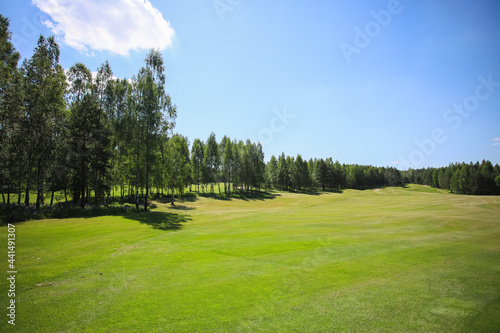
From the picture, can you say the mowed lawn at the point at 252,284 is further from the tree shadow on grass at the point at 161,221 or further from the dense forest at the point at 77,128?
the dense forest at the point at 77,128

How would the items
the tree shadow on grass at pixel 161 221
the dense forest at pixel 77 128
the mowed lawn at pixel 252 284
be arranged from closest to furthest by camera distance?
1. the mowed lawn at pixel 252 284
2. the tree shadow on grass at pixel 161 221
3. the dense forest at pixel 77 128

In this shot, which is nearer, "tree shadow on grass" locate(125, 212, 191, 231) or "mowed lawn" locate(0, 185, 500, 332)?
"mowed lawn" locate(0, 185, 500, 332)

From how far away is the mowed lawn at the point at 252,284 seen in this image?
21.0 feet

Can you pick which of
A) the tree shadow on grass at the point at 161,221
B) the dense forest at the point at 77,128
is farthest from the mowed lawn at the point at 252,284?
the dense forest at the point at 77,128

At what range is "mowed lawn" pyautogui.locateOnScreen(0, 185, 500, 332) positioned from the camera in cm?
639

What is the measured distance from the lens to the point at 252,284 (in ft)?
28.9

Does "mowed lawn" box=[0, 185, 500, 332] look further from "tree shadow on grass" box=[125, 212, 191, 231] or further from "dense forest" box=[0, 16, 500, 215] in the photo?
"dense forest" box=[0, 16, 500, 215]

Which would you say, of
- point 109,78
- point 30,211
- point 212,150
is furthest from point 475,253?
point 212,150

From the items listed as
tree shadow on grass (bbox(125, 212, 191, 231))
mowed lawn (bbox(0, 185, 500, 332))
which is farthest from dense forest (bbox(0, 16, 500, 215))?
mowed lawn (bbox(0, 185, 500, 332))

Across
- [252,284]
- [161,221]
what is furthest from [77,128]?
[252,284]

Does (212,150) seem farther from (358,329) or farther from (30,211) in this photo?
(358,329)

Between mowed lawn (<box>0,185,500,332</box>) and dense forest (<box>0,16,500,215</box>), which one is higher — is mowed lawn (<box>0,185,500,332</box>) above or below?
below

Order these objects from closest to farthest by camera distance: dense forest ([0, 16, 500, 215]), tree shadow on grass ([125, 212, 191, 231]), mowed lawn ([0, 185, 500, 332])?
mowed lawn ([0, 185, 500, 332])
tree shadow on grass ([125, 212, 191, 231])
dense forest ([0, 16, 500, 215])

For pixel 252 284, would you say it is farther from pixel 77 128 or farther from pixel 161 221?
pixel 77 128
